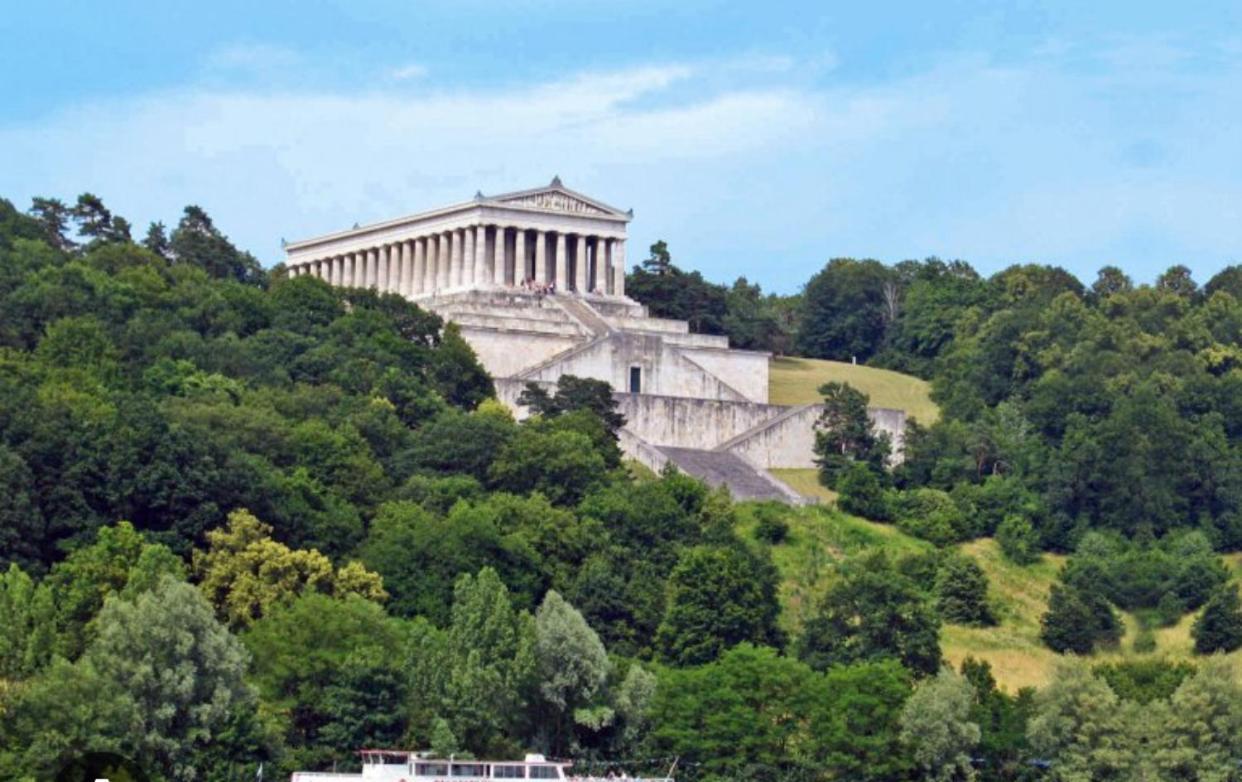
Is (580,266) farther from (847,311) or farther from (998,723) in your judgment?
(998,723)

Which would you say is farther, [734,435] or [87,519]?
[734,435]

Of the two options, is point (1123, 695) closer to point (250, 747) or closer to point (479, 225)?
point (250, 747)

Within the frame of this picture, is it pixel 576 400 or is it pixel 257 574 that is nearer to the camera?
pixel 257 574

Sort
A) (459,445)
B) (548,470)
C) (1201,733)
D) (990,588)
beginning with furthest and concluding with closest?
(459,445), (990,588), (548,470), (1201,733)

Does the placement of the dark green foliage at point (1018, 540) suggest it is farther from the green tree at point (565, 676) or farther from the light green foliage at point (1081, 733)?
the green tree at point (565, 676)

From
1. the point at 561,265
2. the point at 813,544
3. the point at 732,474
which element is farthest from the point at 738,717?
the point at 561,265

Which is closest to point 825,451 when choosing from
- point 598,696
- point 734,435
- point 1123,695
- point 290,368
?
point 734,435
